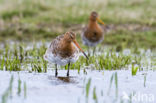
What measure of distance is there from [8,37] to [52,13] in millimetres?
4350

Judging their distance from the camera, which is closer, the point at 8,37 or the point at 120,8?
the point at 8,37

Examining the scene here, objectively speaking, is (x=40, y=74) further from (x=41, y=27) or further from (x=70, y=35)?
(x=41, y=27)

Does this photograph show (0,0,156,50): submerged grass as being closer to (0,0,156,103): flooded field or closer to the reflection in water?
(0,0,156,103): flooded field

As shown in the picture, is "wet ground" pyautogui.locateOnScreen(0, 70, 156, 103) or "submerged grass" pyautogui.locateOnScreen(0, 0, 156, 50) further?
"submerged grass" pyautogui.locateOnScreen(0, 0, 156, 50)

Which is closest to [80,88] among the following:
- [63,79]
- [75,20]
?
[63,79]

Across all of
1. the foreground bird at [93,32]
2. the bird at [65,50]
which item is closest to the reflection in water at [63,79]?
the bird at [65,50]

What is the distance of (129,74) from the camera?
6723 mm

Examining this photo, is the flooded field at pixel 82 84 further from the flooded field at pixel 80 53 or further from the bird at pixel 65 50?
the bird at pixel 65 50

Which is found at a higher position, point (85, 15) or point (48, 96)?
point (85, 15)

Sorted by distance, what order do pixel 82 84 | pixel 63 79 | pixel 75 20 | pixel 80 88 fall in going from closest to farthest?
pixel 80 88 < pixel 82 84 < pixel 63 79 < pixel 75 20

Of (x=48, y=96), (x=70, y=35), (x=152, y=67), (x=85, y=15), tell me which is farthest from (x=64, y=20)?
(x=48, y=96)

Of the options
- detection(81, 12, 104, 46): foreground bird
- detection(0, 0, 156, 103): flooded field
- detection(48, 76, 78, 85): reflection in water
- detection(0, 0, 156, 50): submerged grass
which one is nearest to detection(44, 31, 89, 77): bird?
detection(0, 0, 156, 103): flooded field

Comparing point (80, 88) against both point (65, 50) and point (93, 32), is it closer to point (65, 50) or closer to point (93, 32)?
point (65, 50)

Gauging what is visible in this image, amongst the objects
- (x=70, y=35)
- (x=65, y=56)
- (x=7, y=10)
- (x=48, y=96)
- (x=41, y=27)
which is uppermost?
(x=7, y=10)
